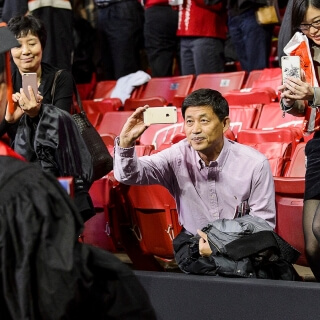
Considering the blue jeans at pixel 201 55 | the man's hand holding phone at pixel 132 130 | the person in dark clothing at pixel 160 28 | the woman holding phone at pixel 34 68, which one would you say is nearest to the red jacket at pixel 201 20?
the blue jeans at pixel 201 55

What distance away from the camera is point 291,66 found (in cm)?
347

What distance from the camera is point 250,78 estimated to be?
21.9 feet

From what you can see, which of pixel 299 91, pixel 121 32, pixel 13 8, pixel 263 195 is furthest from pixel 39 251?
pixel 121 32

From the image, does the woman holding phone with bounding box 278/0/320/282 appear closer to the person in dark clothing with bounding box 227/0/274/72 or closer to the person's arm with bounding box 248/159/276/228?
the person's arm with bounding box 248/159/276/228

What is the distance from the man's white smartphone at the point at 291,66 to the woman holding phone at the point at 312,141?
0.12ft

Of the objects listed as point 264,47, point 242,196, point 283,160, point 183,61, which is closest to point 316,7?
point 242,196

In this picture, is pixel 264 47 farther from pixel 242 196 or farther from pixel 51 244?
pixel 51 244

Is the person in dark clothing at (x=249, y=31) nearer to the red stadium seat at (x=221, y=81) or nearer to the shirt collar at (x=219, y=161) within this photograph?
the red stadium seat at (x=221, y=81)

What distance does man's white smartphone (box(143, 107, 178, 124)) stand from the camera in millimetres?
3703

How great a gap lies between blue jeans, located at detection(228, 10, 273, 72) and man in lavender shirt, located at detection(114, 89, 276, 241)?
2660mm

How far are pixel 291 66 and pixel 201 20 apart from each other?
128 inches

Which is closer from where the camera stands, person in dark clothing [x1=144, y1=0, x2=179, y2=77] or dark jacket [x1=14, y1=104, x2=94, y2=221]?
dark jacket [x1=14, y1=104, x2=94, y2=221]

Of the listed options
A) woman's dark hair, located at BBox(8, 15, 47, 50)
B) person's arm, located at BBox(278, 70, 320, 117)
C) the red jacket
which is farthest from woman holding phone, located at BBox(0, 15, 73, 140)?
the red jacket

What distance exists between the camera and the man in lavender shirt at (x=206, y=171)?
149 inches
